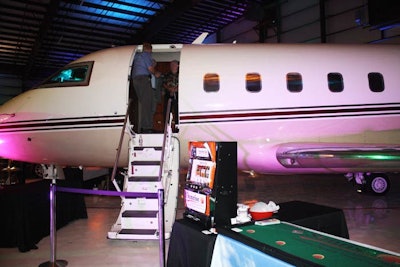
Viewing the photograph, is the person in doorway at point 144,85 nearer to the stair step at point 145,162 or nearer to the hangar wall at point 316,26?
the stair step at point 145,162

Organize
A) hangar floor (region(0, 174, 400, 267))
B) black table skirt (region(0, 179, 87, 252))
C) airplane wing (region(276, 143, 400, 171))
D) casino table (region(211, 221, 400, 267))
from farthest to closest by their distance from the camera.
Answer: black table skirt (region(0, 179, 87, 252)), airplane wing (region(276, 143, 400, 171)), hangar floor (region(0, 174, 400, 267)), casino table (region(211, 221, 400, 267))

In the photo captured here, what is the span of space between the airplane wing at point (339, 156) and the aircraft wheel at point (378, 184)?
4.84m

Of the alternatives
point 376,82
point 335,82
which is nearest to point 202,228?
point 335,82

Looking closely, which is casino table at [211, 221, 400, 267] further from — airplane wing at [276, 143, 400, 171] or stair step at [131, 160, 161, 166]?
stair step at [131, 160, 161, 166]

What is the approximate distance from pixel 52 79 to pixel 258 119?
489cm

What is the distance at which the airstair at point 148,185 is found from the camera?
6195mm

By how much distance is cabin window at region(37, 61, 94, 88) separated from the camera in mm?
7801

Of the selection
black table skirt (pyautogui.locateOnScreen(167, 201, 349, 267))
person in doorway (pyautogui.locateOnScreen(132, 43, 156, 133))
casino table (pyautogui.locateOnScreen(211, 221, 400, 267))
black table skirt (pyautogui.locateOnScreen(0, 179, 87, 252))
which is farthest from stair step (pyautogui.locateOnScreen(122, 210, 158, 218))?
casino table (pyautogui.locateOnScreen(211, 221, 400, 267))

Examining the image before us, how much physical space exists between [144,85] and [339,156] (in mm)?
4215

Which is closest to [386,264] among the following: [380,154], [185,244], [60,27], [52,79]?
[185,244]

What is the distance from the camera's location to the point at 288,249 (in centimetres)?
257

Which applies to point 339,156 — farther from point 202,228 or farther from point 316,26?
point 316,26

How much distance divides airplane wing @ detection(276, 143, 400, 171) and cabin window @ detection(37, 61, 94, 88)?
181 inches

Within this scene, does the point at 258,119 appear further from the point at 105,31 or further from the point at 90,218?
the point at 105,31
